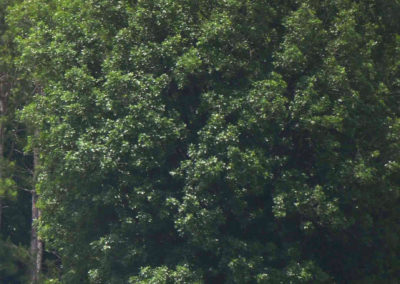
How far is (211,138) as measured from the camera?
1182 centimetres

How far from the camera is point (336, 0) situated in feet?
42.6

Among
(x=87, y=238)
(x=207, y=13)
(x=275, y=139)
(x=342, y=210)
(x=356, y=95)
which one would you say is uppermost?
(x=207, y=13)

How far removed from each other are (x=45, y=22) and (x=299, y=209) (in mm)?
6689

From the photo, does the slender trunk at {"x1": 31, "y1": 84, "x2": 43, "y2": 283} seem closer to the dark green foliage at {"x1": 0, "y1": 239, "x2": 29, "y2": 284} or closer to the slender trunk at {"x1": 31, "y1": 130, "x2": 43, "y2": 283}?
the slender trunk at {"x1": 31, "y1": 130, "x2": 43, "y2": 283}

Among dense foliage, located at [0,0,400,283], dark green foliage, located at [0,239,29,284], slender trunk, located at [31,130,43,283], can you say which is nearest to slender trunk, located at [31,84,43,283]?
slender trunk, located at [31,130,43,283]

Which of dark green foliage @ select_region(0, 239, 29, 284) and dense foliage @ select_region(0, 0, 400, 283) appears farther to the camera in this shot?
dark green foliage @ select_region(0, 239, 29, 284)

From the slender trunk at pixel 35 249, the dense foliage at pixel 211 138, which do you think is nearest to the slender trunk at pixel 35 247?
the slender trunk at pixel 35 249

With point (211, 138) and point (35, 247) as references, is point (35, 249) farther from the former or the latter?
point (211, 138)

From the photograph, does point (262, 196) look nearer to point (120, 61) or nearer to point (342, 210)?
point (342, 210)

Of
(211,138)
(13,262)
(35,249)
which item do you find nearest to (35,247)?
(35,249)

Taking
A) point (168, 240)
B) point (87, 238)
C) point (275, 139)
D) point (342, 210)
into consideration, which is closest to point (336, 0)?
point (275, 139)

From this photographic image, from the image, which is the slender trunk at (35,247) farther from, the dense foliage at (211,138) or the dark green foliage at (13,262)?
the dense foliage at (211,138)

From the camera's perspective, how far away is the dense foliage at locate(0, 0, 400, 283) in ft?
39.1

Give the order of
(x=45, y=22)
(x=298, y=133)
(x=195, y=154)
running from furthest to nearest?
1. (x=45, y=22)
2. (x=298, y=133)
3. (x=195, y=154)
